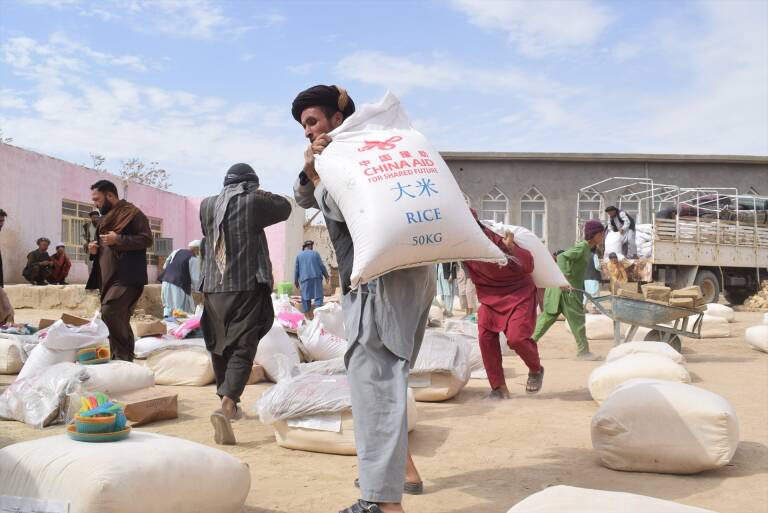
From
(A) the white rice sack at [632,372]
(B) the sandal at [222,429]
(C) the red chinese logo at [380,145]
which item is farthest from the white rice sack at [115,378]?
(A) the white rice sack at [632,372]

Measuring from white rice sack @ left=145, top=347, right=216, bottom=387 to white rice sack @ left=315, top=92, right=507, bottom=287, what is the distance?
3.57 metres

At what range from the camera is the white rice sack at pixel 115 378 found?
4156 mm

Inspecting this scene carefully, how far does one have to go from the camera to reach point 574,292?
25.3 feet

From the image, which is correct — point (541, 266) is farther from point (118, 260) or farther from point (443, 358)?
point (118, 260)

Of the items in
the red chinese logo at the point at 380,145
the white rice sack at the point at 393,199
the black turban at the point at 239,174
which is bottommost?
the white rice sack at the point at 393,199

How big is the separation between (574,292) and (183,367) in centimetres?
407

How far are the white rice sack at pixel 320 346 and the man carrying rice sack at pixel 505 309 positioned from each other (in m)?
1.37

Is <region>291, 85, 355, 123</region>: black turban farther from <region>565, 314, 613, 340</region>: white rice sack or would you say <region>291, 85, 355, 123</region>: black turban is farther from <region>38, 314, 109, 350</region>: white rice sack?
<region>565, 314, 613, 340</region>: white rice sack

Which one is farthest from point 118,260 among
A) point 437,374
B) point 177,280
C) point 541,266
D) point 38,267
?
point 38,267

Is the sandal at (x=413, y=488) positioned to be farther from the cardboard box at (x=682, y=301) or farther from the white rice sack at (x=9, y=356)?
the cardboard box at (x=682, y=301)

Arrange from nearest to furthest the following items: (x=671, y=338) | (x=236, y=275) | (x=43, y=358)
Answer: (x=236, y=275), (x=43, y=358), (x=671, y=338)

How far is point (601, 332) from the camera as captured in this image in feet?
34.9

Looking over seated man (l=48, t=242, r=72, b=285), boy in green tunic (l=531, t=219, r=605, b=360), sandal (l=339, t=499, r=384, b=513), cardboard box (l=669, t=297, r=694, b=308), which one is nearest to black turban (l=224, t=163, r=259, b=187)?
sandal (l=339, t=499, r=384, b=513)

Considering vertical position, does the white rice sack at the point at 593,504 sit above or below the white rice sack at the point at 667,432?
above
